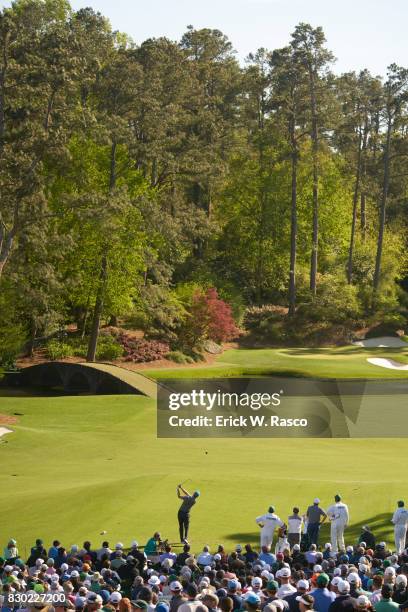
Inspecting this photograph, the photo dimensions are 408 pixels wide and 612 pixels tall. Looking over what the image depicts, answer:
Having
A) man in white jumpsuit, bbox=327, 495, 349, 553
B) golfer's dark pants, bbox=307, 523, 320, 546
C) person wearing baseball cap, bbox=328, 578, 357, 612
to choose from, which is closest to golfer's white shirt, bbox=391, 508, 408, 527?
man in white jumpsuit, bbox=327, 495, 349, 553

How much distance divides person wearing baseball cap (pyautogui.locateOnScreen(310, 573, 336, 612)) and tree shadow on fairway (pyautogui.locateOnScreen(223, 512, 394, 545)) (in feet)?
25.9

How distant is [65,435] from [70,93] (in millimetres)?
17444

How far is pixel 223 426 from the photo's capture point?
43.6 metres

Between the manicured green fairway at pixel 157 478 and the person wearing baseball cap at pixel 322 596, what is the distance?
801 cm

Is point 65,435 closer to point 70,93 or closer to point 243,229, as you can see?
point 70,93

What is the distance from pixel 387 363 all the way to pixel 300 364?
6.11 metres

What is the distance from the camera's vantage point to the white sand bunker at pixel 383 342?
242 feet

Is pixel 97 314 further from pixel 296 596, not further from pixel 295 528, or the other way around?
pixel 296 596

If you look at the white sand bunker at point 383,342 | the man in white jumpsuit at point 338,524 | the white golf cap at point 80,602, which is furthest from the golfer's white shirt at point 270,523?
the white sand bunker at point 383,342

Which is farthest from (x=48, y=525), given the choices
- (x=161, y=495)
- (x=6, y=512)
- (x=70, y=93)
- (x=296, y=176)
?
(x=296, y=176)

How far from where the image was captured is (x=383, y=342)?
74.3 m

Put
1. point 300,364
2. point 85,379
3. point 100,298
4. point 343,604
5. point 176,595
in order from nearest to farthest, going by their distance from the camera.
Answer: point 343,604, point 176,595, point 85,379, point 100,298, point 300,364
